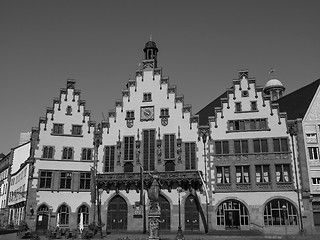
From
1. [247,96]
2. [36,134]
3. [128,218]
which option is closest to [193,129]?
[247,96]

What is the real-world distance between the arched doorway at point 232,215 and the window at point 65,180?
19.9 metres

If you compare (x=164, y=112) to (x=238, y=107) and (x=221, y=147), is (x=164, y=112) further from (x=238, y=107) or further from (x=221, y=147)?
(x=238, y=107)

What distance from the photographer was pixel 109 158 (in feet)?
162

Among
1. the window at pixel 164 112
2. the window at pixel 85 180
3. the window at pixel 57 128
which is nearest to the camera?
the window at pixel 85 180

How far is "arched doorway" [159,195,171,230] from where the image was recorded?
149 feet

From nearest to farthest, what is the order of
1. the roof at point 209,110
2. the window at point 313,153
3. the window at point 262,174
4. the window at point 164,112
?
the window at point 313,153 → the window at point 262,174 → the window at point 164,112 → the roof at point 209,110

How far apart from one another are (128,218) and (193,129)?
14.5m

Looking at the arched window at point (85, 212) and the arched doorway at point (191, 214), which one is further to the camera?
the arched window at point (85, 212)

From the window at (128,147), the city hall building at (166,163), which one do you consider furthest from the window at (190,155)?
the window at (128,147)

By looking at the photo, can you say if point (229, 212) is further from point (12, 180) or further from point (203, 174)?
point (12, 180)

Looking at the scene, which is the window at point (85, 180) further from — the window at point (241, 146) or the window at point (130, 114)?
the window at point (241, 146)

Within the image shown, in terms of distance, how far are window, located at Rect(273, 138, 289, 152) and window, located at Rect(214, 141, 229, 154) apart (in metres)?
5.98

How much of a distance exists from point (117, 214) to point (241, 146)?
60.8 feet

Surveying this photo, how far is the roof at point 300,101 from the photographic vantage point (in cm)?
4642
